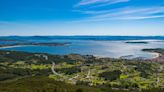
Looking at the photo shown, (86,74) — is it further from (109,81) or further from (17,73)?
(17,73)

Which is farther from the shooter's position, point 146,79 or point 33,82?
point 146,79

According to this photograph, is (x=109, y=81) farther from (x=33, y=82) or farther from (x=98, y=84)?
(x=33, y=82)

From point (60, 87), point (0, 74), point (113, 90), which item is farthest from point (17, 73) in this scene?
point (113, 90)

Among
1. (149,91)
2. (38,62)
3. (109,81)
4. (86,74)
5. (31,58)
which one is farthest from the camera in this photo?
(31,58)

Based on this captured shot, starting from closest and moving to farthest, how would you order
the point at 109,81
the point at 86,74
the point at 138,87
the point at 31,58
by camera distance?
1. the point at 138,87
2. the point at 109,81
3. the point at 86,74
4. the point at 31,58

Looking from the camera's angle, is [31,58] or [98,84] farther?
[31,58]

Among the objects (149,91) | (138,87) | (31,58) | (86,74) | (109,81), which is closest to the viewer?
(149,91)

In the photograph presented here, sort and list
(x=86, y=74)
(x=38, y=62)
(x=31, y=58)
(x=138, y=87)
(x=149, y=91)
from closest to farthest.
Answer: (x=149, y=91) → (x=138, y=87) → (x=86, y=74) → (x=38, y=62) → (x=31, y=58)

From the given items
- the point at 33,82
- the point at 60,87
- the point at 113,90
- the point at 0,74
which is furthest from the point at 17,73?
the point at 113,90

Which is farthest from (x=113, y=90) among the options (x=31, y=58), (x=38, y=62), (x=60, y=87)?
(x=31, y=58)
